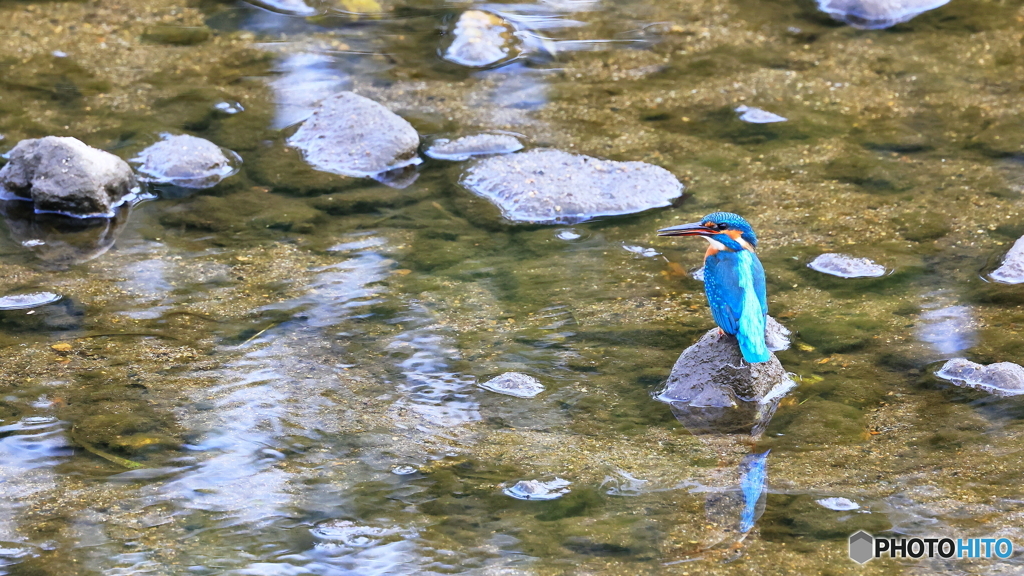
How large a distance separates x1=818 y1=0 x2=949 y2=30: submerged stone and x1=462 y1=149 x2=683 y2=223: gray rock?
2.90 metres

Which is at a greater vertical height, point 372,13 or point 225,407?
point 372,13

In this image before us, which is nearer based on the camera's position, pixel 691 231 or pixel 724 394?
pixel 724 394

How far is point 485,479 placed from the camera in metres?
3.22

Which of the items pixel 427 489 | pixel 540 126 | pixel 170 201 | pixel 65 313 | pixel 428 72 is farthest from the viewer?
pixel 428 72

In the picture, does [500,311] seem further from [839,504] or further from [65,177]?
[65,177]

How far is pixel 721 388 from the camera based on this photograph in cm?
368

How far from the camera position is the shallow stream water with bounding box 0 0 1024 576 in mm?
2963

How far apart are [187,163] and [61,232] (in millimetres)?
808

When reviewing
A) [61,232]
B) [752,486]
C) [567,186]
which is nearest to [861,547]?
[752,486]

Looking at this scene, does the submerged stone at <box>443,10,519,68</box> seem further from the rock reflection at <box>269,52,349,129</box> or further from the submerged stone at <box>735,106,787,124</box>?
the submerged stone at <box>735,106,787,124</box>

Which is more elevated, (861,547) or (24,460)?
(861,547)

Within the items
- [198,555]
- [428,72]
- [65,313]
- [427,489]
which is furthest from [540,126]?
[198,555]

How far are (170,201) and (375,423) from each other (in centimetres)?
253

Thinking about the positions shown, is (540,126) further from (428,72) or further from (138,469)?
(138,469)
